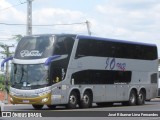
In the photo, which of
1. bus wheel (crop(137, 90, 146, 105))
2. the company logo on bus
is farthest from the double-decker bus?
bus wheel (crop(137, 90, 146, 105))

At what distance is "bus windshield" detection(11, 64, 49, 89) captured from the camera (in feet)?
89.8

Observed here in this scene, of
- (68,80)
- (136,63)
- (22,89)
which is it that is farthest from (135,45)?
(22,89)

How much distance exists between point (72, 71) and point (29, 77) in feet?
7.90

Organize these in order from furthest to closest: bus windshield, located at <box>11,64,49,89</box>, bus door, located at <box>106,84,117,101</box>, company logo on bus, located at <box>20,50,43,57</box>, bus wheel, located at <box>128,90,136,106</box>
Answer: bus wheel, located at <box>128,90,136,106</box>, bus door, located at <box>106,84,117,101</box>, company logo on bus, located at <box>20,50,43,57</box>, bus windshield, located at <box>11,64,49,89</box>

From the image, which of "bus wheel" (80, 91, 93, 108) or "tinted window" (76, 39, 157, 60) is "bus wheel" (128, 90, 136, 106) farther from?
"bus wheel" (80, 91, 93, 108)

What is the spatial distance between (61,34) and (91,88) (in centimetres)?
385

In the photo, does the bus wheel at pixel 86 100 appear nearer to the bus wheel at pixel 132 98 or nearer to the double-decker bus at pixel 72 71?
the double-decker bus at pixel 72 71

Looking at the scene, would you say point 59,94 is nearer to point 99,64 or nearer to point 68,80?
point 68,80

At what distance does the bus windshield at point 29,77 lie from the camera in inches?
1078

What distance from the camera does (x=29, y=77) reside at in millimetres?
27672

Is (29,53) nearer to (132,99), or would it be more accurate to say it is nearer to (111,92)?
(111,92)

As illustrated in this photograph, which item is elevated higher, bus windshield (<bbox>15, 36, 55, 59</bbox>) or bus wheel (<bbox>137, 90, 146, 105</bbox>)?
bus windshield (<bbox>15, 36, 55, 59</bbox>)

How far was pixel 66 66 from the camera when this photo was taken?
28219 millimetres

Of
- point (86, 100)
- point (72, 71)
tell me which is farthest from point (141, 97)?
point (72, 71)
